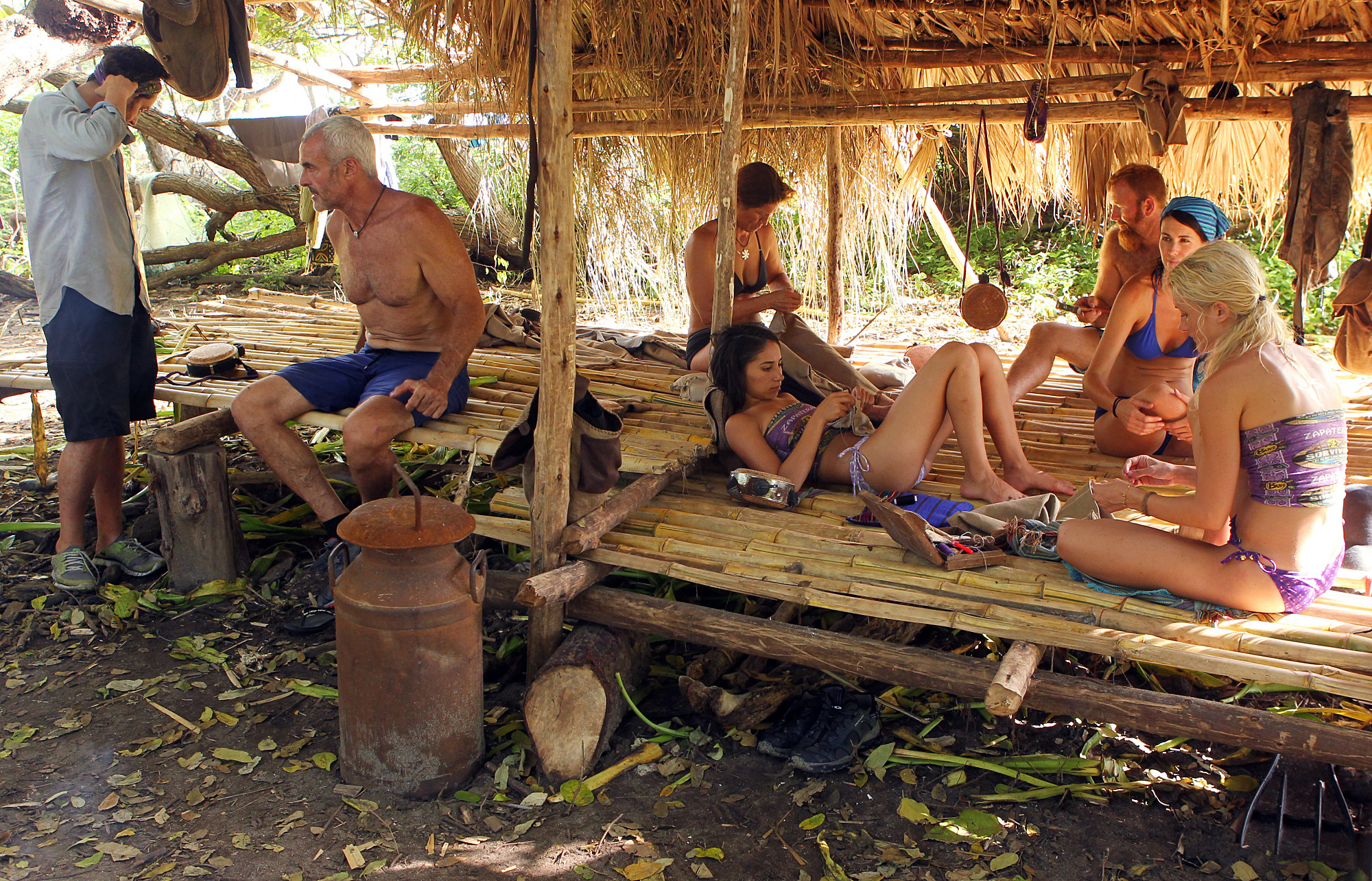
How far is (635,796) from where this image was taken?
2584 millimetres

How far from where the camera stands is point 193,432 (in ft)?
12.0

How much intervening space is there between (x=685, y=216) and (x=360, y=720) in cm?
406

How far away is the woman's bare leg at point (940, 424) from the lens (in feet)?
10.6

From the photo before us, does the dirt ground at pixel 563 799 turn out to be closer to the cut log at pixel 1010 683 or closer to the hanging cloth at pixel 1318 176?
the cut log at pixel 1010 683

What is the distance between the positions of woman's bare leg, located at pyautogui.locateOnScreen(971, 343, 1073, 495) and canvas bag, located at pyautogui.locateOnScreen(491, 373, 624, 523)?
1.36 m

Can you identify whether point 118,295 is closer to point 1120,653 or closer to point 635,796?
point 635,796


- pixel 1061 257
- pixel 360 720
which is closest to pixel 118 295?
pixel 360 720

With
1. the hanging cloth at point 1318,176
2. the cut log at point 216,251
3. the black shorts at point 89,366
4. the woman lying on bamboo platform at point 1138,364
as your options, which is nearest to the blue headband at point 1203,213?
the woman lying on bamboo platform at point 1138,364

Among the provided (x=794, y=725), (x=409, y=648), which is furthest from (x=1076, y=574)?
(x=409, y=648)

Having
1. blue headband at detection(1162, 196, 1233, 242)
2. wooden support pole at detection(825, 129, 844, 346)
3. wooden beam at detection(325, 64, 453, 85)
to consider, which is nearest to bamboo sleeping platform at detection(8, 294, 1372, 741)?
blue headband at detection(1162, 196, 1233, 242)

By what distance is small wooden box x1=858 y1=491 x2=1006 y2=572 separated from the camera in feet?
8.84

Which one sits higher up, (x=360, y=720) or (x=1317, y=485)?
(x=1317, y=485)

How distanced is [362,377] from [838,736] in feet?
7.75

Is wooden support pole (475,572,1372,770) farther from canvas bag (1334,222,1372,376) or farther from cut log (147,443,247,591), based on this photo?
canvas bag (1334,222,1372,376)
